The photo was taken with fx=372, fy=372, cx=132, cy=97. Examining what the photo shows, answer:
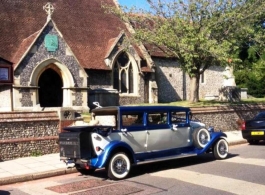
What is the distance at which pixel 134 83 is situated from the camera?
26.0 meters

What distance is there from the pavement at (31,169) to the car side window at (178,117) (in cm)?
306

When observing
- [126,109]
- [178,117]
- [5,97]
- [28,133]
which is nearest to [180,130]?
[178,117]

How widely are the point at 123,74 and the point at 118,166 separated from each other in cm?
1692

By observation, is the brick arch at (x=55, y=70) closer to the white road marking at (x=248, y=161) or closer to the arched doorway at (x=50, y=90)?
the arched doorway at (x=50, y=90)

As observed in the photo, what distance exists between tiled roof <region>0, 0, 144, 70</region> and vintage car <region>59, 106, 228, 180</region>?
38.5ft

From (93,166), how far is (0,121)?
4195 millimetres

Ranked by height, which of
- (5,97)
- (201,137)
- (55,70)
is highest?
(55,70)

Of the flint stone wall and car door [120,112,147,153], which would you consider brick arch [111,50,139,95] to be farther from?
car door [120,112,147,153]

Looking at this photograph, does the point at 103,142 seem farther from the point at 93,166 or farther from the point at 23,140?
the point at 23,140

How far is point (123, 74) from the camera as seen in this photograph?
25453 mm

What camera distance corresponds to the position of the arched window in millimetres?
25125

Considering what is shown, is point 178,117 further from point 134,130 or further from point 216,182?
point 216,182

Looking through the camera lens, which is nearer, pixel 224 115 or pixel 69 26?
pixel 224 115

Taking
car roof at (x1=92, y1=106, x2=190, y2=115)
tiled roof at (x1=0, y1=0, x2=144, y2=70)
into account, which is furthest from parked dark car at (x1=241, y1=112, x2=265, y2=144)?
tiled roof at (x1=0, y1=0, x2=144, y2=70)
